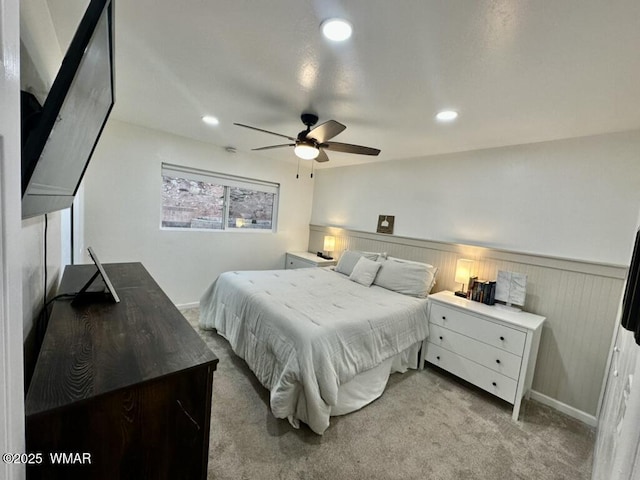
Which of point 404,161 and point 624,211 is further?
point 404,161

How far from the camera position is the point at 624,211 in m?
2.04

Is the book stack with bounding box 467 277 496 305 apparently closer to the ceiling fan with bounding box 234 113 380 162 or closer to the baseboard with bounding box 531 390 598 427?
the baseboard with bounding box 531 390 598 427

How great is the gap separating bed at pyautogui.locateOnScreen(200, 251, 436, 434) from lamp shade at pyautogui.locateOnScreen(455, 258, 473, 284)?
0.26m

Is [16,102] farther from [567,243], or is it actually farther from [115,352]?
[567,243]

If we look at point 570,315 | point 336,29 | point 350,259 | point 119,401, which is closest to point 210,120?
point 336,29

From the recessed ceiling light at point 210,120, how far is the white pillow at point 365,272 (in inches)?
88.3

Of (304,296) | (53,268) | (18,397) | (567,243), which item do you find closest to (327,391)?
(304,296)

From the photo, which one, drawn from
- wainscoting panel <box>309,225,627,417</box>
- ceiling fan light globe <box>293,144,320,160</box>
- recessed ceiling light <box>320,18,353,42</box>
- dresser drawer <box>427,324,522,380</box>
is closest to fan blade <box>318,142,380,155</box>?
ceiling fan light globe <box>293,144,320,160</box>

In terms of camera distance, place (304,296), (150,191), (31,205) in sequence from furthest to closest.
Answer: (150,191) → (304,296) → (31,205)

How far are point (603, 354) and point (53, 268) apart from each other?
12.8 feet

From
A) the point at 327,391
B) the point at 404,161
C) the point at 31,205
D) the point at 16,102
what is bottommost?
the point at 327,391

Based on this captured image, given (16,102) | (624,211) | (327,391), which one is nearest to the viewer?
(16,102)

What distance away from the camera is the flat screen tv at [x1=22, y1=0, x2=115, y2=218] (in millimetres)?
686

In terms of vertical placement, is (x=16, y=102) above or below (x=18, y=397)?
above
